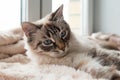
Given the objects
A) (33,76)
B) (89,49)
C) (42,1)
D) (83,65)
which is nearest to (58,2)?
(42,1)

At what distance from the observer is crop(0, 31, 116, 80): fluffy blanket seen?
3.29 feet

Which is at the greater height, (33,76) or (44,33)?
(44,33)

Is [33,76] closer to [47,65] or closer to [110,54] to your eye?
[47,65]

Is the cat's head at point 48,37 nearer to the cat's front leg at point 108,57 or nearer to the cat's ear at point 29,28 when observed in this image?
the cat's ear at point 29,28

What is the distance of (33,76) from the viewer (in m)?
1.01

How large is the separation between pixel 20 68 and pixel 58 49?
192 mm

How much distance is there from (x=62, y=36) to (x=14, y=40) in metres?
0.41

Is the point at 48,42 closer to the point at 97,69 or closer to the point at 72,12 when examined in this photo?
the point at 97,69

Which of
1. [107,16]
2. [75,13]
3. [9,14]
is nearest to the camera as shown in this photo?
[9,14]

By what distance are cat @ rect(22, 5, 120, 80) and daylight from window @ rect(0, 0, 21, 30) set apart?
0.49 m

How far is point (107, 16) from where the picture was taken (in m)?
2.24

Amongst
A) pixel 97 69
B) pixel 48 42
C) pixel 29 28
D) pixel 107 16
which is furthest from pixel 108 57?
pixel 107 16

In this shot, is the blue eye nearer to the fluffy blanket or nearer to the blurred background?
the fluffy blanket

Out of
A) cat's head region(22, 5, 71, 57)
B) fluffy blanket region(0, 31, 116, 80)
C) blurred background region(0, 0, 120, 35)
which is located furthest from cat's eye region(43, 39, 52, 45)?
blurred background region(0, 0, 120, 35)
